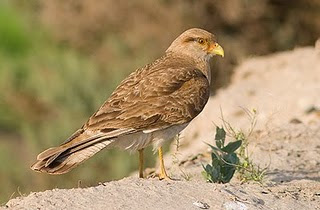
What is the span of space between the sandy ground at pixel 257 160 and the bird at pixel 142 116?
14.6 inches

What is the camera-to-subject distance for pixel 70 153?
287 inches

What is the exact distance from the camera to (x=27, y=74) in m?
19.0

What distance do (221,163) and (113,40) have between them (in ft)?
34.9

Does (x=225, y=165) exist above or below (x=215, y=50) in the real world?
below

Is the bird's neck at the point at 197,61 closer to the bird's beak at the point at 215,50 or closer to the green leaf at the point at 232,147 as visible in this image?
the bird's beak at the point at 215,50

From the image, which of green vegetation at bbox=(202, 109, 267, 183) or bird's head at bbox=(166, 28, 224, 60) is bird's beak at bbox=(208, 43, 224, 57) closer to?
bird's head at bbox=(166, 28, 224, 60)

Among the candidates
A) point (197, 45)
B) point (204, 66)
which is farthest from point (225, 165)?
point (197, 45)

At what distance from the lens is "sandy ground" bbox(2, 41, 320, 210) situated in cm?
661

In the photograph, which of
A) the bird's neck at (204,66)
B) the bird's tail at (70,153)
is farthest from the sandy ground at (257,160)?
the bird's neck at (204,66)

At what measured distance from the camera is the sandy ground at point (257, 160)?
6605 mm

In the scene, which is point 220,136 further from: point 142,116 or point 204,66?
point 204,66

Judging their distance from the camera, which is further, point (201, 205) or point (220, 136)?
point (220, 136)

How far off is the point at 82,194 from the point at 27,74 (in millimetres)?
12631

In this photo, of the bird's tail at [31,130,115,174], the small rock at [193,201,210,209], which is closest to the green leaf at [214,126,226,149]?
the bird's tail at [31,130,115,174]
